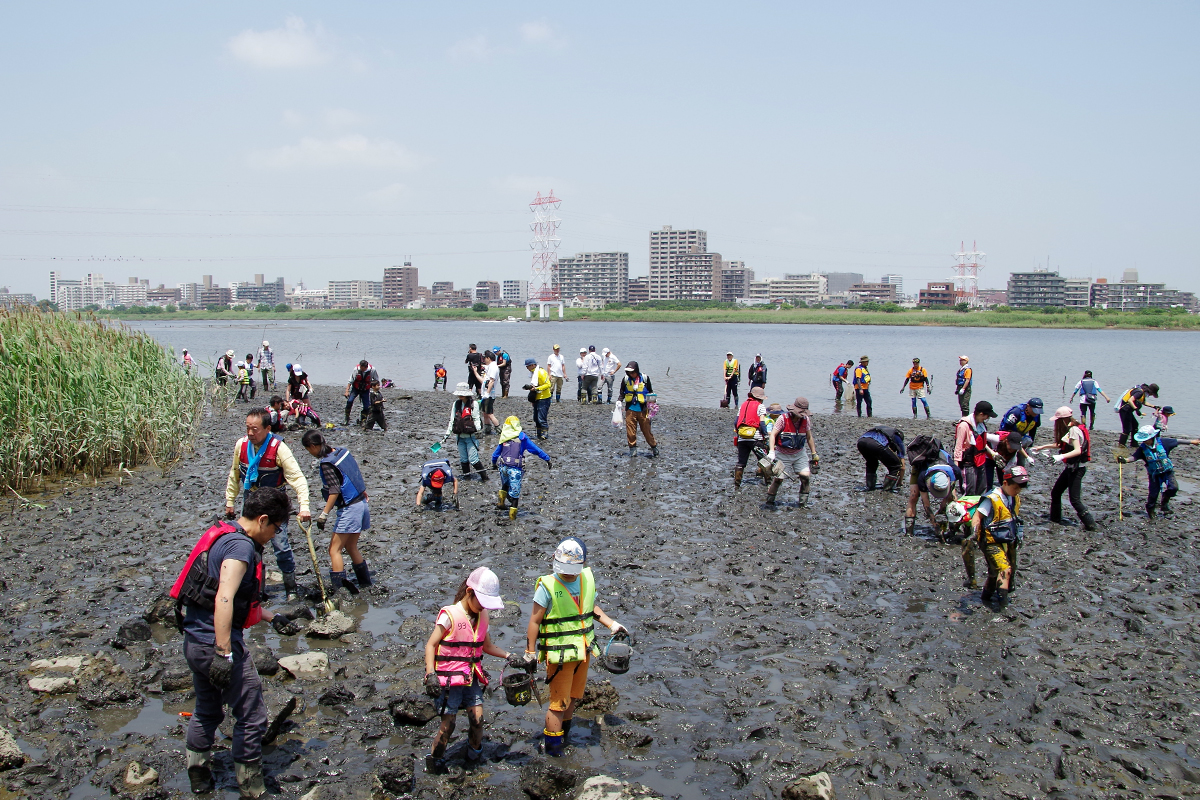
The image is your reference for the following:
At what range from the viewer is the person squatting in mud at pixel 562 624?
561 centimetres

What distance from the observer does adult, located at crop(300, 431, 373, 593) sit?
28.2 feet

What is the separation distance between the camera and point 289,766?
579 cm

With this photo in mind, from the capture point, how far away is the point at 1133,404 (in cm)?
1795

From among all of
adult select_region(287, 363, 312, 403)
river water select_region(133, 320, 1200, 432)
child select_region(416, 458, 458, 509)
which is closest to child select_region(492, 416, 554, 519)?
child select_region(416, 458, 458, 509)

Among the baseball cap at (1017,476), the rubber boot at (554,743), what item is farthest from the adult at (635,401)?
the rubber boot at (554,743)

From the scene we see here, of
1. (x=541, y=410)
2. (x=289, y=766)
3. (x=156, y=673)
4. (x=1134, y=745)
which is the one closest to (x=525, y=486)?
(x=541, y=410)

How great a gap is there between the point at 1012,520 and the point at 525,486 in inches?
351

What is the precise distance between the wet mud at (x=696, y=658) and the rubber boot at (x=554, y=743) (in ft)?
0.36

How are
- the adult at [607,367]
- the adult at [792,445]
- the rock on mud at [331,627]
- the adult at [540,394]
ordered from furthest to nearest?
the adult at [607,367] → the adult at [540,394] → the adult at [792,445] → the rock on mud at [331,627]

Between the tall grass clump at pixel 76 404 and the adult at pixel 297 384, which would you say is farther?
the adult at pixel 297 384

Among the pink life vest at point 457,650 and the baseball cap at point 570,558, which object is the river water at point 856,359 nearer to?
the pink life vest at point 457,650

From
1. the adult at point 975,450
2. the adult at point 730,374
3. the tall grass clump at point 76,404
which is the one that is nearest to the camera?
the adult at point 975,450

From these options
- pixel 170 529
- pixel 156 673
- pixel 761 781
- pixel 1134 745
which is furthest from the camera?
pixel 170 529

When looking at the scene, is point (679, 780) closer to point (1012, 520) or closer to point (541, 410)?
point (1012, 520)
